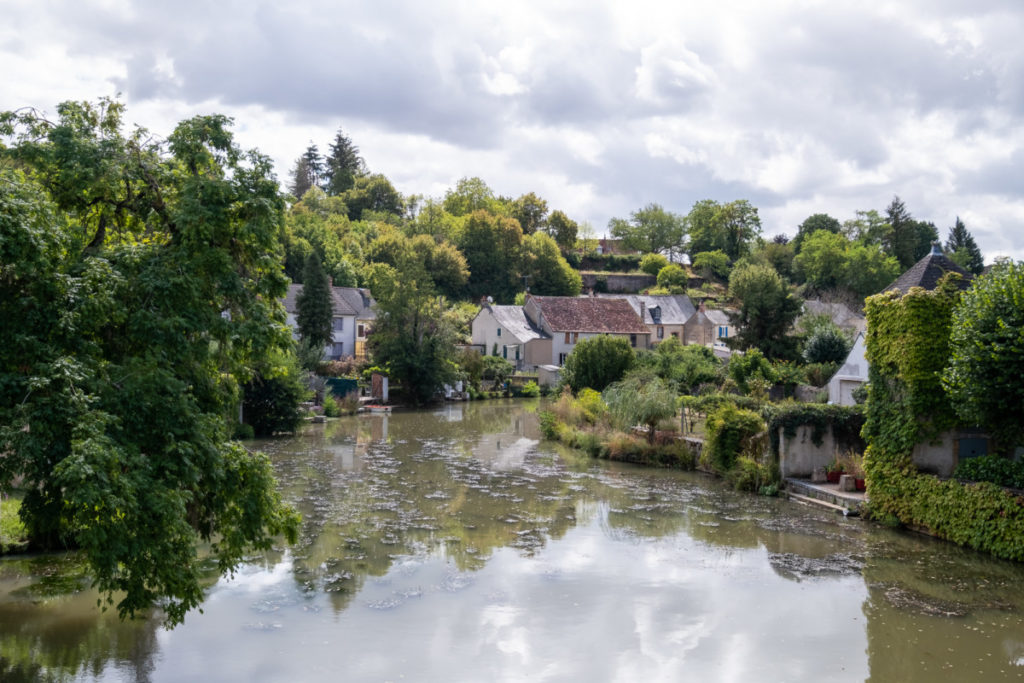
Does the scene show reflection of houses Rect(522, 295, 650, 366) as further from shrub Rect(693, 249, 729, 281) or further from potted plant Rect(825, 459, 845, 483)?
potted plant Rect(825, 459, 845, 483)

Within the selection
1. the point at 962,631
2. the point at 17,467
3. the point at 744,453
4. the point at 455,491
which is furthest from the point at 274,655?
the point at 744,453

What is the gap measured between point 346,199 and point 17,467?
101 meters

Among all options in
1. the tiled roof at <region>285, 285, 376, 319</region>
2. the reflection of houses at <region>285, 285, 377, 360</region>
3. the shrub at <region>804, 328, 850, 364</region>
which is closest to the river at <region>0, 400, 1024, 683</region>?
the shrub at <region>804, 328, 850, 364</region>

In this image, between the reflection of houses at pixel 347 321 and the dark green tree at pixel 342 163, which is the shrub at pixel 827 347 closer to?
the reflection of houses at pixel 347 321

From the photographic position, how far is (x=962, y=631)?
1278 centimetres

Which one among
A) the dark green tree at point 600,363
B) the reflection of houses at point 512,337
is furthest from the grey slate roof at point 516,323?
the dark green tree at point 600,363

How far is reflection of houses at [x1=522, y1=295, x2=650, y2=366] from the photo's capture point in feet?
210

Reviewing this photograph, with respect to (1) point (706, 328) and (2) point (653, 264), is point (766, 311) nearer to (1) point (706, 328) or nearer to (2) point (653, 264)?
(1) point (706, 328)

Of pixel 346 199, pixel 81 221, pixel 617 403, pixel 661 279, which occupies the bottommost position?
pixel 617 403

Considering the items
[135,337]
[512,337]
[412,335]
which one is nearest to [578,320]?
[512,337]

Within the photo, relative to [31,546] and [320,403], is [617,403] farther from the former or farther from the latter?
[31,546]

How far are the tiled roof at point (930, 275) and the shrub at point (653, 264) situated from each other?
7677cm

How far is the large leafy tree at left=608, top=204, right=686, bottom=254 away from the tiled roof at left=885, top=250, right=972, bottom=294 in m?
89.4

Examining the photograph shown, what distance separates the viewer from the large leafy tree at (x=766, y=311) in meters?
44.8
